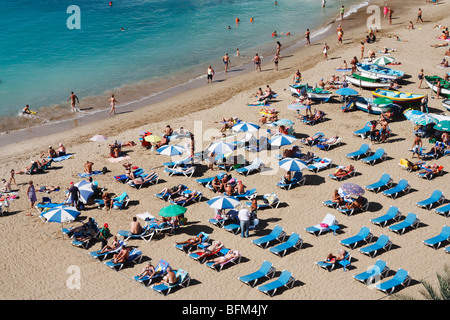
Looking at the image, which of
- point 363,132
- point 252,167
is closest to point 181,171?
point 252,167

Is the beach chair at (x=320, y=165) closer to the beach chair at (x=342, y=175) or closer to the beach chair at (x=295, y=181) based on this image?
the beach chair at (x=342, y=175)

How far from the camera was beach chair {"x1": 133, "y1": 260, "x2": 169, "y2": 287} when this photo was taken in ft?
53.7

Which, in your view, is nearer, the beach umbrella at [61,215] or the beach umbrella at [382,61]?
the beach umbrella at [61,215]

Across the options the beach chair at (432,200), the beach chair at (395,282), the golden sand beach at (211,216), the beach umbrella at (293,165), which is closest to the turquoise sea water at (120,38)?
the golden sand beach at (211,216)

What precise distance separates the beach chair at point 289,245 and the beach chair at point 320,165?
5.39 m

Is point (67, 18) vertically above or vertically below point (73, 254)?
above

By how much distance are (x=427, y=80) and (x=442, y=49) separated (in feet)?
27.4

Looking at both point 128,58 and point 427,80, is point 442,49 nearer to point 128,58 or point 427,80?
point 427,80

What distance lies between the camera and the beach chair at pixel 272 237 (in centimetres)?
1795

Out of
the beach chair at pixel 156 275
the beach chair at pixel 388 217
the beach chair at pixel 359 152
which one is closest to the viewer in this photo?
the beach chair at pixel 156 275

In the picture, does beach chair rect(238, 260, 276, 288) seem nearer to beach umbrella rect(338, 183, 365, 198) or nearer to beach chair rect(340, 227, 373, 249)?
beach chair rect(340, 227, 373, 249)

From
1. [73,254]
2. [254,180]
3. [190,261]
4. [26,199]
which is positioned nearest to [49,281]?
[73,254]

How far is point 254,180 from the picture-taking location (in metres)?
22.5

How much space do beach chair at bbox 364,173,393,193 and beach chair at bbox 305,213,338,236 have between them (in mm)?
3002
